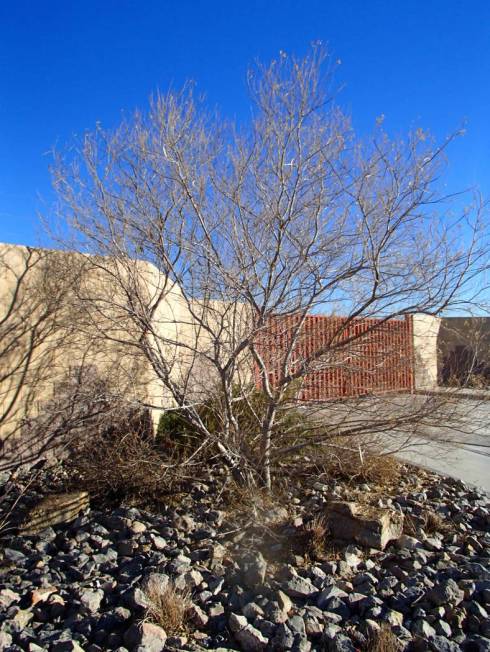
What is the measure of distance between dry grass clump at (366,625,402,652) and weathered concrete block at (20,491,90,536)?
2.76 metres

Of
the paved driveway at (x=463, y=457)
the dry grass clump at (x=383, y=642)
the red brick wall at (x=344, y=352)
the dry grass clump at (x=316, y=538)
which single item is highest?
the red brick wall at (x=344, y=352)

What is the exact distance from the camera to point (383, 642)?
2723mm

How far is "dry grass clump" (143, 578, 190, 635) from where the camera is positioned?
295 centimetres

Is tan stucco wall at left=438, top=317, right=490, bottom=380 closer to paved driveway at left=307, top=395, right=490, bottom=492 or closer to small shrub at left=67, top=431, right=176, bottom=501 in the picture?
paved driveway at left=307, top=395, right=490, bottom=492

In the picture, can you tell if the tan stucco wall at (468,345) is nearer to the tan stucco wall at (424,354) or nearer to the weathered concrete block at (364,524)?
→ the tan stucco wall at (424,354)

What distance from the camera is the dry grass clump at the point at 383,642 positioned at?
2.70m

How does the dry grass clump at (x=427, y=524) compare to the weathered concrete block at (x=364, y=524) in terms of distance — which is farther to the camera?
the dry grass clump at (x=427, y=524)

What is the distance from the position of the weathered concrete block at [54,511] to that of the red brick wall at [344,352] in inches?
77.5

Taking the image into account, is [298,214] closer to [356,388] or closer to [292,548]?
[356,388]

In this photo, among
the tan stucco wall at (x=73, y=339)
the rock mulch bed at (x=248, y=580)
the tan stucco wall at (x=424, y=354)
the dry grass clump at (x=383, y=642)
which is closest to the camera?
the dry grass clump at (x=383, y=642)

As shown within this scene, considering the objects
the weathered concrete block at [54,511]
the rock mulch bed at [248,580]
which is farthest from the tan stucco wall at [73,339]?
the rock mulch bed at [248,580]

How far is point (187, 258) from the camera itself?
16.3 ft

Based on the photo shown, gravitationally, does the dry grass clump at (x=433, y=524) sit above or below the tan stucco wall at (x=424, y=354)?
below

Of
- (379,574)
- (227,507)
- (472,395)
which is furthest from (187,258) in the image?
(472,395)
